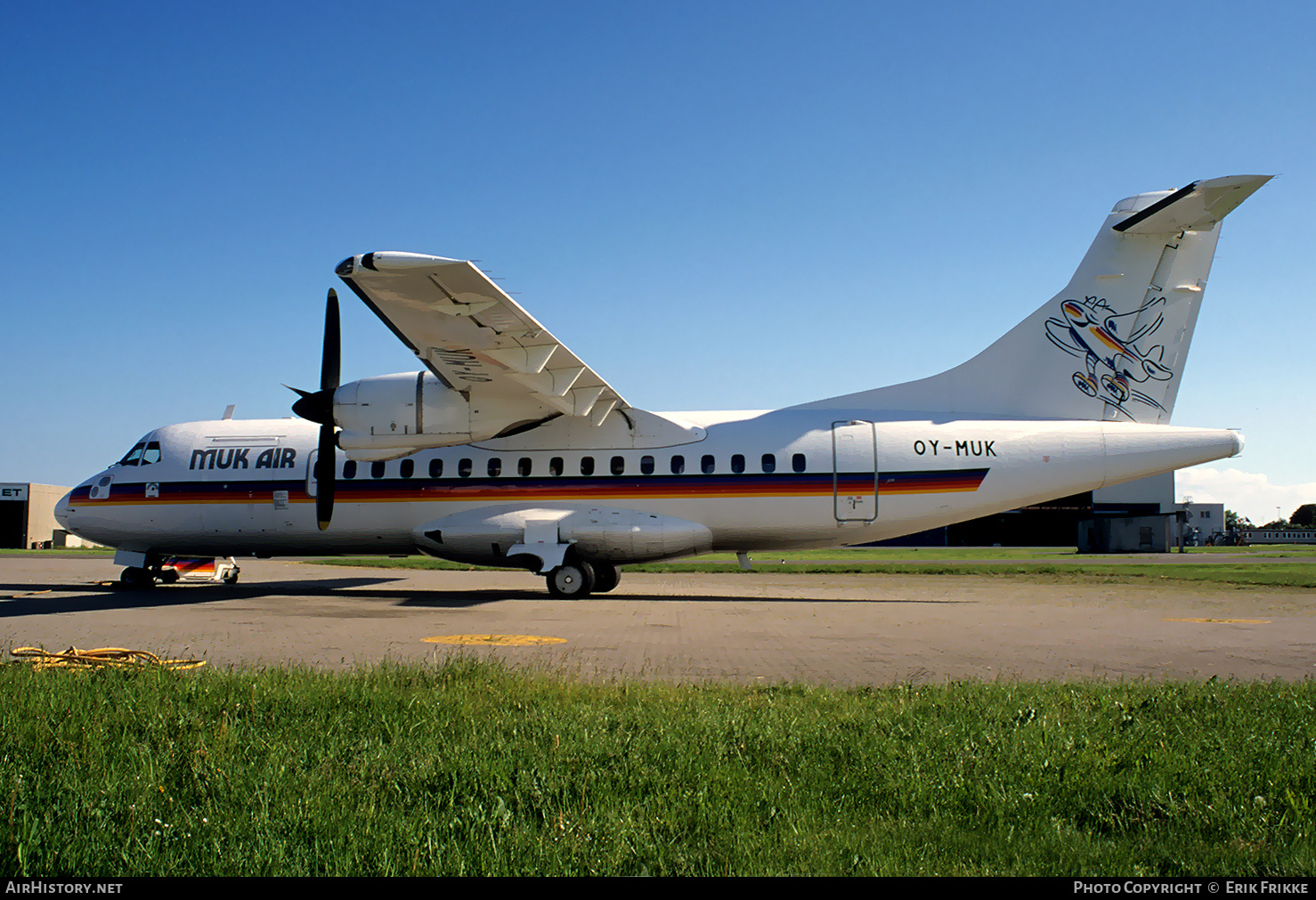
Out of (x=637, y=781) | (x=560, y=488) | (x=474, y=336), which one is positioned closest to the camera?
(x=637, y=781)

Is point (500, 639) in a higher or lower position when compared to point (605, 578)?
lower

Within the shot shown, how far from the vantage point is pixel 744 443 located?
56.6 feet

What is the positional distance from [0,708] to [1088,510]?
77.3 m

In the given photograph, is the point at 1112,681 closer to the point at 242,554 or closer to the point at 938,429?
the point at 938,429

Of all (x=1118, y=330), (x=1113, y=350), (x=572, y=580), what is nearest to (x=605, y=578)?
(x=572, y=580)

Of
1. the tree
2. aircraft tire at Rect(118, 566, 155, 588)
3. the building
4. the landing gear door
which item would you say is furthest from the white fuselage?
the tree

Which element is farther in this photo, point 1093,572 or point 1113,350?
point 1093,572

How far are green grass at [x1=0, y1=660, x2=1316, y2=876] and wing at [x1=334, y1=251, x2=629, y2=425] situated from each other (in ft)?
28.0

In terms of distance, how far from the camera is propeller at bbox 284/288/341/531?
16.9 metres

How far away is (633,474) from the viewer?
17.4m

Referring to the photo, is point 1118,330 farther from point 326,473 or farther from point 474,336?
point 326,473

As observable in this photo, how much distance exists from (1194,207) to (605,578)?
14.4m

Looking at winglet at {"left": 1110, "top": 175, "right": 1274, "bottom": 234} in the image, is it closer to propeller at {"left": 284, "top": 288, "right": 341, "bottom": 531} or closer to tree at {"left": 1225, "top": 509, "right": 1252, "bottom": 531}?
propeller at {"left": 284, "top": 288, "right": 341, "bottom": 531}

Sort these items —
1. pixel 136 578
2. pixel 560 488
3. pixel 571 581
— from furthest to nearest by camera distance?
pixel 136 578
pixel 560 488
pixel 571 581
